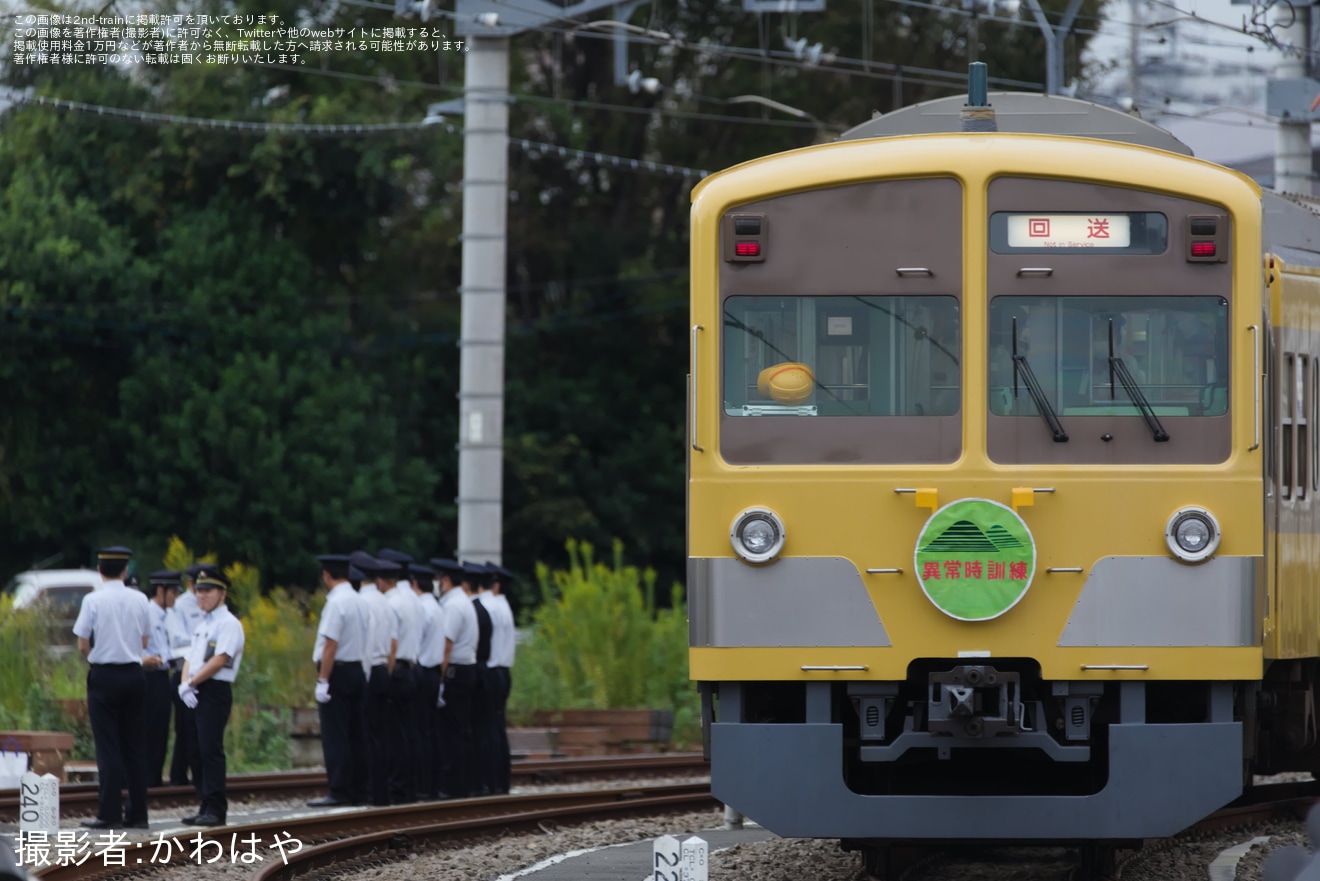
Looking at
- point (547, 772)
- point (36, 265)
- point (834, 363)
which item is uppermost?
point (36, 265)

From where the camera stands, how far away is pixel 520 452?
3653 cm

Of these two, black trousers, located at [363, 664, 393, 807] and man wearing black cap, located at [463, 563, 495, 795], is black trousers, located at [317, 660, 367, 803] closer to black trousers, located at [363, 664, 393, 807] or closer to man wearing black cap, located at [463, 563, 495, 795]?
black trousers, located at [363, 664, 393, 807]

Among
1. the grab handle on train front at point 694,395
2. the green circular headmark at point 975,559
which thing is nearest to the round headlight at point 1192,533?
the green circular headmark at point 975,559

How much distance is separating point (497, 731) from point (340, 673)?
2064 millimetres

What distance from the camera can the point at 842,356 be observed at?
30.9 ft

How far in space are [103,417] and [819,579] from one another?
25.8 m

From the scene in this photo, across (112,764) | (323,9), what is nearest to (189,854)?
(112,764)

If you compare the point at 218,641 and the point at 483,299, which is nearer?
the point at 218,641

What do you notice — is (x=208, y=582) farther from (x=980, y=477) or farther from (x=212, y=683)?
(x=980, y=477)

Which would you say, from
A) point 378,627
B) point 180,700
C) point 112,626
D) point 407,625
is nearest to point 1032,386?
point 112,626

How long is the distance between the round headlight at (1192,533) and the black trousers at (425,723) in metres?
8.05

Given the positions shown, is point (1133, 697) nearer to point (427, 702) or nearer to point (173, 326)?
point (427, 702)

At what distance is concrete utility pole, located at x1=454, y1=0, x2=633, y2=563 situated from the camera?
20016 millimetres

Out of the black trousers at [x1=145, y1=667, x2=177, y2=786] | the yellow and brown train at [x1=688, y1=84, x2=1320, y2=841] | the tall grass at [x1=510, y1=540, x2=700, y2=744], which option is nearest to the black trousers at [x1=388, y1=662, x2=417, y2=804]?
the black trousers at [x1=145, y1=667, x2=177, y2=786]
